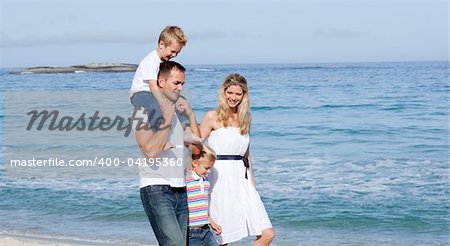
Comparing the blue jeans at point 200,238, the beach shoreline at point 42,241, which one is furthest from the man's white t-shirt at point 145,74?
the beach shoreline at point 42,241

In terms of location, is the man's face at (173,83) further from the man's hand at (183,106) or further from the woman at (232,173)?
the woman at (232,173)

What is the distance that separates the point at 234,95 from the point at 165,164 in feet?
3.48

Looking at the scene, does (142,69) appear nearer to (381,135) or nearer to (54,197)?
(54,197)

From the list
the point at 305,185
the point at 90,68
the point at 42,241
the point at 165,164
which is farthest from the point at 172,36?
the point at 90,68

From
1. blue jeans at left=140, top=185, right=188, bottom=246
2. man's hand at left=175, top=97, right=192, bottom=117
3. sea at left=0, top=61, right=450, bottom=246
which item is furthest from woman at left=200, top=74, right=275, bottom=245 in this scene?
blue jeans at left=140, top=185, right=188, bottom=246

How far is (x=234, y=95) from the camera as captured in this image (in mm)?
4770

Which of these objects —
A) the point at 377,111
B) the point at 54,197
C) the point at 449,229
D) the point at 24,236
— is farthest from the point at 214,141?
the point at 377,111

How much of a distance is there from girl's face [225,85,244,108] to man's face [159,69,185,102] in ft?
2.69

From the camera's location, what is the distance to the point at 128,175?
11.6m

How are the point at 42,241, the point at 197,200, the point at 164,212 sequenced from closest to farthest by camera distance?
the point at 164,212 < the point at 197,200 < the point at 42,241

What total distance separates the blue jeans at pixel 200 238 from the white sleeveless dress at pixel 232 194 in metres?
0.51

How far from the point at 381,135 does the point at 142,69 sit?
526 inches

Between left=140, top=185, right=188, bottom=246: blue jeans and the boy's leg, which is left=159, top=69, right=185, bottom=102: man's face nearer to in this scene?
the boy's leg

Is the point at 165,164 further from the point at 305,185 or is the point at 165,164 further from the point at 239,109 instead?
the point at 305,185
